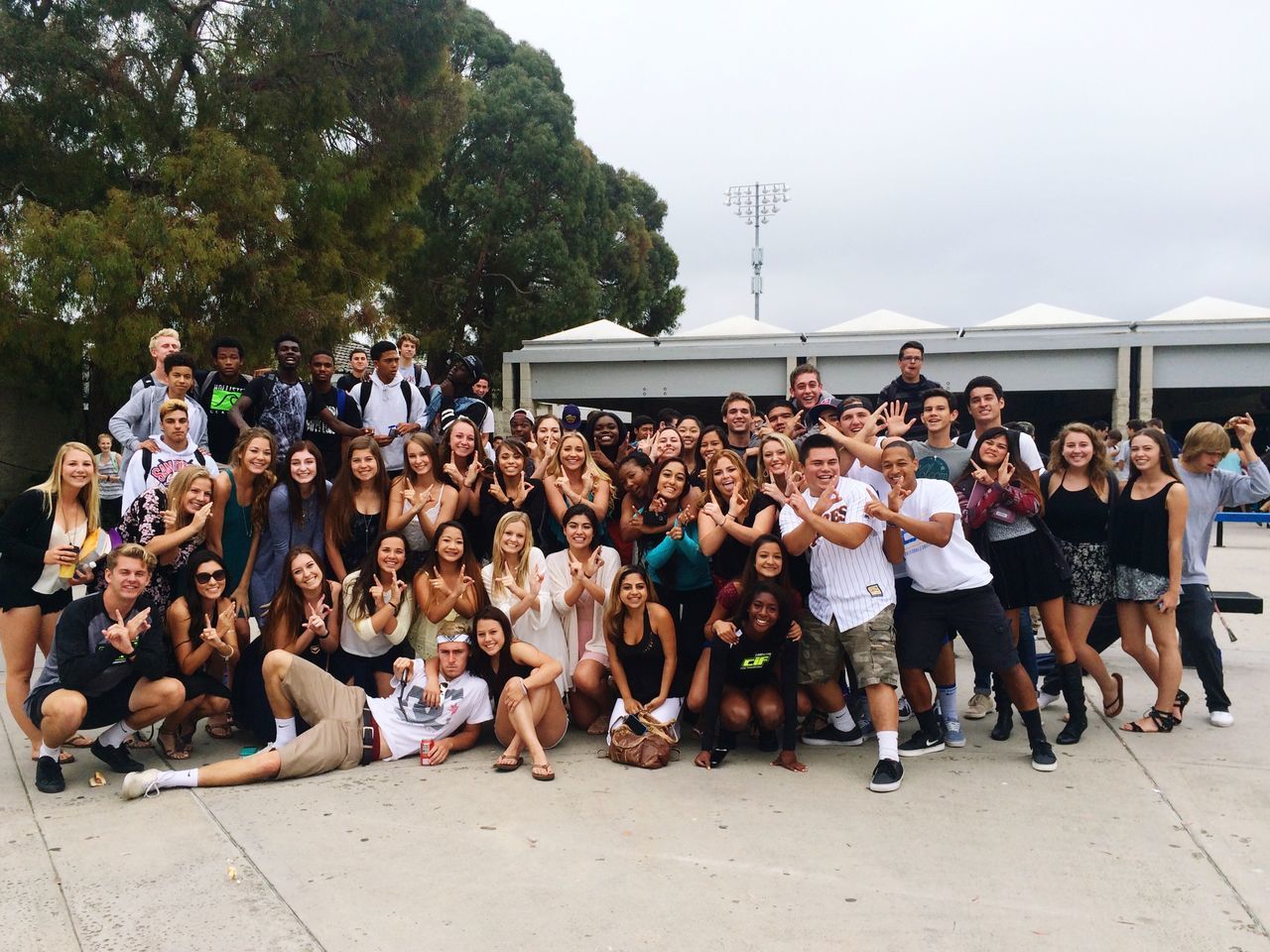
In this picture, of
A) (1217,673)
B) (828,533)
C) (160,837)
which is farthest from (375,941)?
(1217,673)

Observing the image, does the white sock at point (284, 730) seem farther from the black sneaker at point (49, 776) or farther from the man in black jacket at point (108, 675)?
the black sneaker at point (49, 776)

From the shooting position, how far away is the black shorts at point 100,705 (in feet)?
14.6

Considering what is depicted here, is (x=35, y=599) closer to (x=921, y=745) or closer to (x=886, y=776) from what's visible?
(x=886, y=776)

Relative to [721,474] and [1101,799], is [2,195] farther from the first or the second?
[1101,799]

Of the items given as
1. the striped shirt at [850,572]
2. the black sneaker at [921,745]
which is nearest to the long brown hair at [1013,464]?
the striped shirt at [850,572]

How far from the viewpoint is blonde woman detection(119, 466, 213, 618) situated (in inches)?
196

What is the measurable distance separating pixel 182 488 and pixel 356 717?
1.50m

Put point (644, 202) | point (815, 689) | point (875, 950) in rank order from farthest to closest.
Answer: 1. point (644, 202)
2. point (815, 689)
3. point (875, 950)

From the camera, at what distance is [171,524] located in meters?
5.04

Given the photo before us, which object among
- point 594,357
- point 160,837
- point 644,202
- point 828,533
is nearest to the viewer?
point 160,837

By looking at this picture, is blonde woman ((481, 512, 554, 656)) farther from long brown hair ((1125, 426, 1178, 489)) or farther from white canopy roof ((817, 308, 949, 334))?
white canopy roof ((817, 308, 949, 334))

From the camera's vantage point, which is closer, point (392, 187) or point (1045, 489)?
point (1045, 489)

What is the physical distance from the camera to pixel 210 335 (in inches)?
483

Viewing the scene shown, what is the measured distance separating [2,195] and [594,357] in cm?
1150
